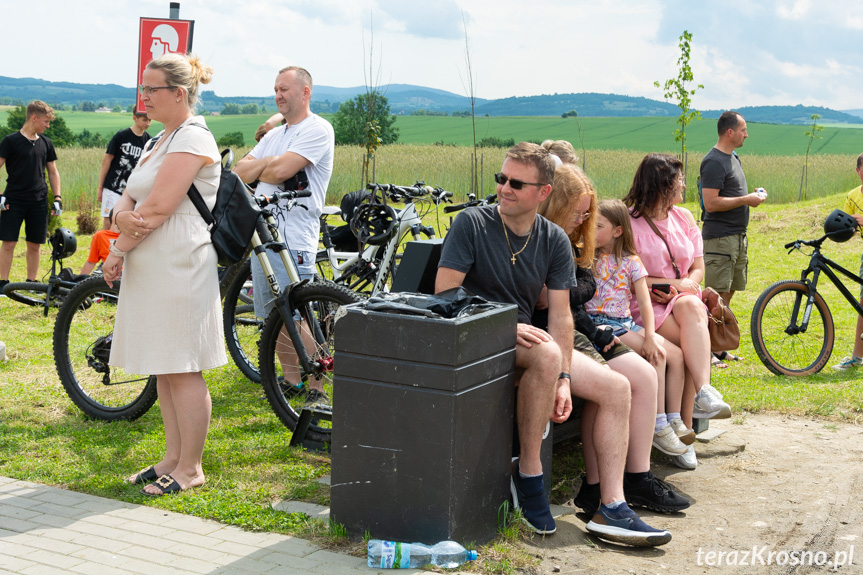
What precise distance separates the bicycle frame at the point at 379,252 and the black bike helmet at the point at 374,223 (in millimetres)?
49

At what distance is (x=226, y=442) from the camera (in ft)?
17.0

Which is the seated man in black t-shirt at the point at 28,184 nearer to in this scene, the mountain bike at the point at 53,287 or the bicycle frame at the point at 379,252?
the mountain bike at the point at 53,287

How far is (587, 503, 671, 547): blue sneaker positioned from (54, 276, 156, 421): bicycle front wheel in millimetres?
2901

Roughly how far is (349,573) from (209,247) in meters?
1.80

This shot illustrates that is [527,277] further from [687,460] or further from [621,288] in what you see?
[687,460]

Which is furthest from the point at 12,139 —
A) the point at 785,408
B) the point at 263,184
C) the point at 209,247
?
the point at 785,408

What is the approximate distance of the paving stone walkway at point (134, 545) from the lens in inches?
134

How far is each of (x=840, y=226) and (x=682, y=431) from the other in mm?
3767

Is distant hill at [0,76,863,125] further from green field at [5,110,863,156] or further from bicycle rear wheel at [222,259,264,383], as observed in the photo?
bicycle rear wheel at [222,259,264,383]

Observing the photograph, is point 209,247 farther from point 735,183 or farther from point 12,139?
point 12,139

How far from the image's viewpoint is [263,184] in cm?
578

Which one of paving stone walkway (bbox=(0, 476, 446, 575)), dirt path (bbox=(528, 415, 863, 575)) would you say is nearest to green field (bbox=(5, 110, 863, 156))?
dirt path (bbox=(528, 415, 863, 575))

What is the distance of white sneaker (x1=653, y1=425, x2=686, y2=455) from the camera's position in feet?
15.3

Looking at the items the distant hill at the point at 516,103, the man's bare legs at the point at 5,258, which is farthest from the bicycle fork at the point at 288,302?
the distant hill at the point at 516,103
